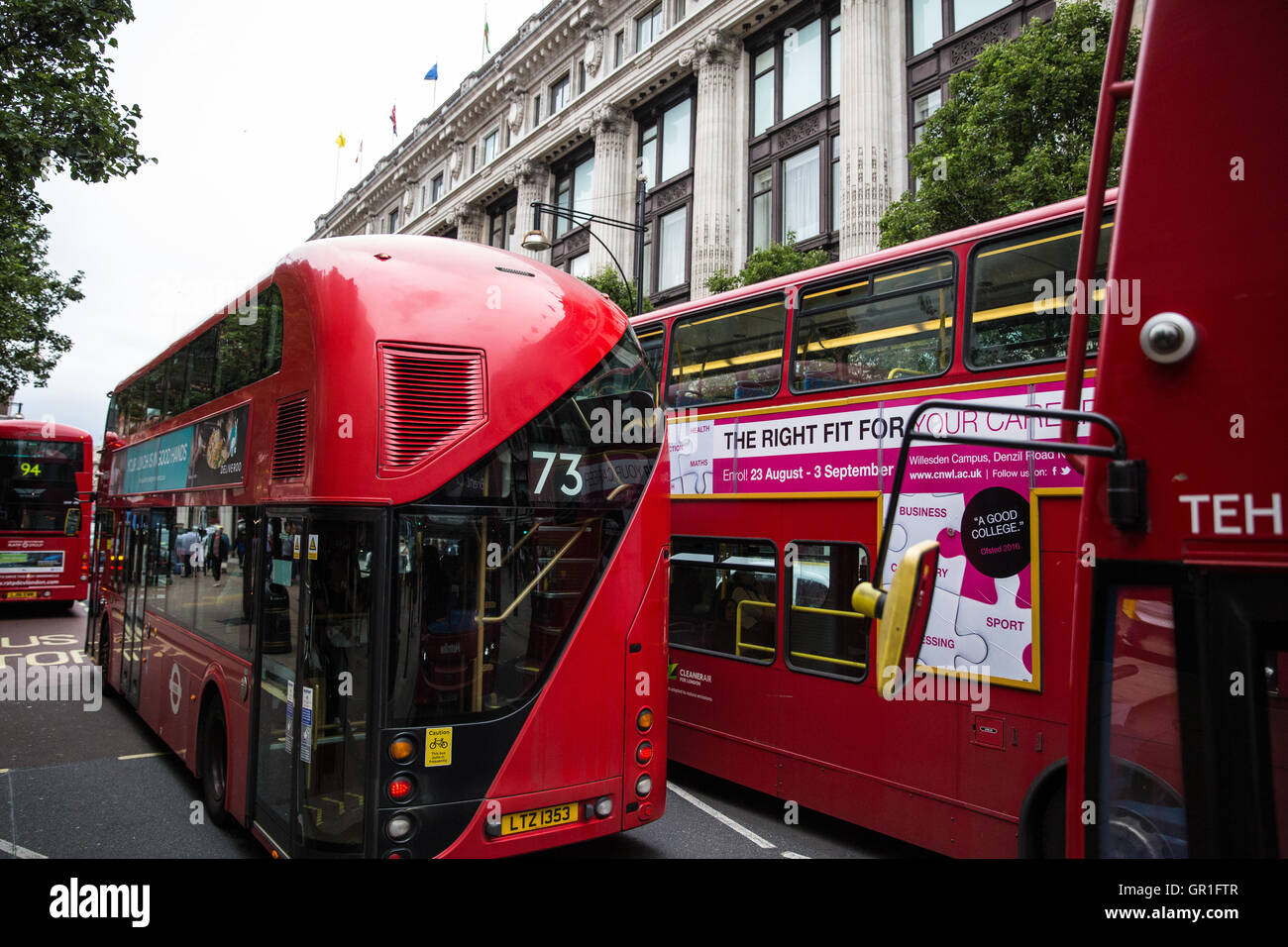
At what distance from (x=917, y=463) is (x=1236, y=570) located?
3.47m

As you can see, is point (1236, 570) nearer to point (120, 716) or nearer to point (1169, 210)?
point (1169, 210)

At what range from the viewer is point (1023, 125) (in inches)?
446

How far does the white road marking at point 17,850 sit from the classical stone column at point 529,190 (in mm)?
30399

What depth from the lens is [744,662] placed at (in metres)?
7.03

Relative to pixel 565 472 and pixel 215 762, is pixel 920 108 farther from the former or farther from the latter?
pixel 215 762

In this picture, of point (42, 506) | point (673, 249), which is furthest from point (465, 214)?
point (42, 506)

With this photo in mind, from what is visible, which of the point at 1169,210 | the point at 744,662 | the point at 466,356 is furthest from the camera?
the point at 744,662

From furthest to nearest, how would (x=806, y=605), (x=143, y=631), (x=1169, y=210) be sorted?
1. (x=143, y=631)
2. (x=806, y=605)
3. (x=1169, y=210)

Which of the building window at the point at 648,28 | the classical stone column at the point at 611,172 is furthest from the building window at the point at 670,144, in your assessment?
the building window at the point at 648,28

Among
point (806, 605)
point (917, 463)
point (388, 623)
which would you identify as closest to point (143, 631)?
point (388, 623)

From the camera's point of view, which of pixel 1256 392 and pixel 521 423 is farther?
pixel 521 423

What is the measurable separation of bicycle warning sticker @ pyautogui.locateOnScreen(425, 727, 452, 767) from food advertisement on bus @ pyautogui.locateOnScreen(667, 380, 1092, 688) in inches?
121

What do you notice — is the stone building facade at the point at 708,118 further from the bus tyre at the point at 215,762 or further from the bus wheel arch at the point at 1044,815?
the bus wheel arch at the point at 1044,815

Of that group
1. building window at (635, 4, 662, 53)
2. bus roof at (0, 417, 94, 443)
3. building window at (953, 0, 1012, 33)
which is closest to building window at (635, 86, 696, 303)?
building window at (635, 4, 662, 53)
